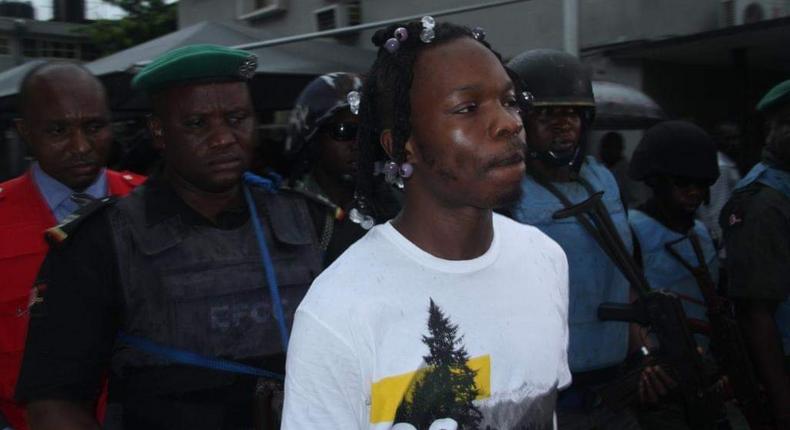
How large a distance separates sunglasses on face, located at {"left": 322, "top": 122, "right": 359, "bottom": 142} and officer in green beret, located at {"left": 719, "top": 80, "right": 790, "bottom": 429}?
1.54 m

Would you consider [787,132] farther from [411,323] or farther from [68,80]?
[68,80]

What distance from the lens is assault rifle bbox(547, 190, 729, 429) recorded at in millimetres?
2861

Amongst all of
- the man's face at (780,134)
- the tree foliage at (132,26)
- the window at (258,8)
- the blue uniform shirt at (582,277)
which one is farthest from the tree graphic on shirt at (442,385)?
the tree foliage at (132,26)

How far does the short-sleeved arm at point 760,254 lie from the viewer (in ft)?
10.6

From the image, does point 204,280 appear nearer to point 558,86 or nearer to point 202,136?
point 202,136

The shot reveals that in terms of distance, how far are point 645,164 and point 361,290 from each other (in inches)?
96.4

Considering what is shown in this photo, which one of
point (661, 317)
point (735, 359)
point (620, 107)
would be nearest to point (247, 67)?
point (661, 317)

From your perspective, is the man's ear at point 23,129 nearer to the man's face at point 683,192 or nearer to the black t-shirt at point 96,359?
the black t-shirt at point 96,359

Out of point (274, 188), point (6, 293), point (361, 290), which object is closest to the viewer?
point (361, 290)

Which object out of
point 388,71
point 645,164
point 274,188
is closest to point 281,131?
point 645,164

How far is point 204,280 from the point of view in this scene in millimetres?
2113

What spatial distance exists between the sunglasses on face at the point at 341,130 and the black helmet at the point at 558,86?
2.20 feet

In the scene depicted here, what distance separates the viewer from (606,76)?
8.84m

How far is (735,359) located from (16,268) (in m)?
2.62
